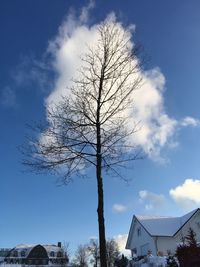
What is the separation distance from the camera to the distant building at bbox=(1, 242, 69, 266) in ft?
315

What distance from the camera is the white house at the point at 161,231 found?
4228 centimetres

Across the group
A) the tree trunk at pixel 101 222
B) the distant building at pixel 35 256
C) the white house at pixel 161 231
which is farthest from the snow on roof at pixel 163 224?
the distant building at pixel 35 256

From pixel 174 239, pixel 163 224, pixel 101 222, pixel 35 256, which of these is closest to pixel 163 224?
pixel 163 224

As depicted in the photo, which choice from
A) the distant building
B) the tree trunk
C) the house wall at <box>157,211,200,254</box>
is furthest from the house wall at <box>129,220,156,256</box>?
the distant building

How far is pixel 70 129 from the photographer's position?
14609 mm

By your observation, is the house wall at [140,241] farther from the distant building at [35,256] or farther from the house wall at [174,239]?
the distant building at [35,256]

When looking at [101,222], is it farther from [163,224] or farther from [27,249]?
[27,249]

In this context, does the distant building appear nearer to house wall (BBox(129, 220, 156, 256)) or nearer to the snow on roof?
house wall (BBox(129, 220, 156, 256))

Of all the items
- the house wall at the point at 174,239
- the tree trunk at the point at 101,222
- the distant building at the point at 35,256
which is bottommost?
the tree trunk at the point at 101,222

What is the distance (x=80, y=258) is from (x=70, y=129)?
86787mm

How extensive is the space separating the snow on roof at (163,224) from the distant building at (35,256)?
173ft

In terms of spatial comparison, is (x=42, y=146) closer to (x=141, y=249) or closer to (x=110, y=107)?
(x=110, y=107)

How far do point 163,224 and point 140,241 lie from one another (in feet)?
12.1

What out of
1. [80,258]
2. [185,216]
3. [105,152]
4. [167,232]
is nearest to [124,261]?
[167,232]
